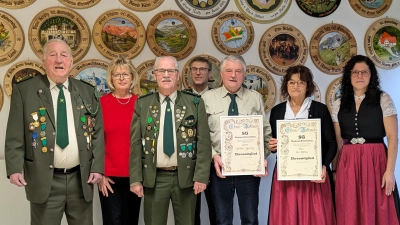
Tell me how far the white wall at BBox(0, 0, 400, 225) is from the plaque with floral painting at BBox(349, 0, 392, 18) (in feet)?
0.13

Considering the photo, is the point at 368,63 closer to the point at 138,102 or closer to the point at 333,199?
the point at 333,199

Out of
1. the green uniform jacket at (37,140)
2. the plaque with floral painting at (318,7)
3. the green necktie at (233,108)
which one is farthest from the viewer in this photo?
the plaque with floral painting at (318,7)

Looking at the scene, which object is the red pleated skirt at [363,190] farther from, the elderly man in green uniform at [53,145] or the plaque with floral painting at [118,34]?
the plaque with floral painting at [118,34]

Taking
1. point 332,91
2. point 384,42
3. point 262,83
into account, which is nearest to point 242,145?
point 262,83

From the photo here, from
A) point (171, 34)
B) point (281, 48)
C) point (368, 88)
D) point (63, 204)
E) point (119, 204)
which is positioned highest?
point (171, 34)

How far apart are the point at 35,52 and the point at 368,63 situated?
2655 mm

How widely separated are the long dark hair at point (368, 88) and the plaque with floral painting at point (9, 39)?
263 centimetres

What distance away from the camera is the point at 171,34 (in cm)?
335

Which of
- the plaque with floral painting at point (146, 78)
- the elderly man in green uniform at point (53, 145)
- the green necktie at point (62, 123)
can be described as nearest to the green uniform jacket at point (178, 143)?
the elderly man in green uniform at point (53, 145)

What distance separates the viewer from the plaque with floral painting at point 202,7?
11.0 ft

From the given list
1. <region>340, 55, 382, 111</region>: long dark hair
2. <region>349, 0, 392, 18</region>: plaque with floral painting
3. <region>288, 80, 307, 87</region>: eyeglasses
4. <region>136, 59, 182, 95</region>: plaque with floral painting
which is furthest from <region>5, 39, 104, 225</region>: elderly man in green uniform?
<region>349, 0, 392, 18</region>: plaque with floral painting

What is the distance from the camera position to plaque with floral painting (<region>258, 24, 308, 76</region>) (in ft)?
11.4

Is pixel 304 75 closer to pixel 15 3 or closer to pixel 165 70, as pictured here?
pixel 165 70

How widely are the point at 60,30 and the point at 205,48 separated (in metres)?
1.27
